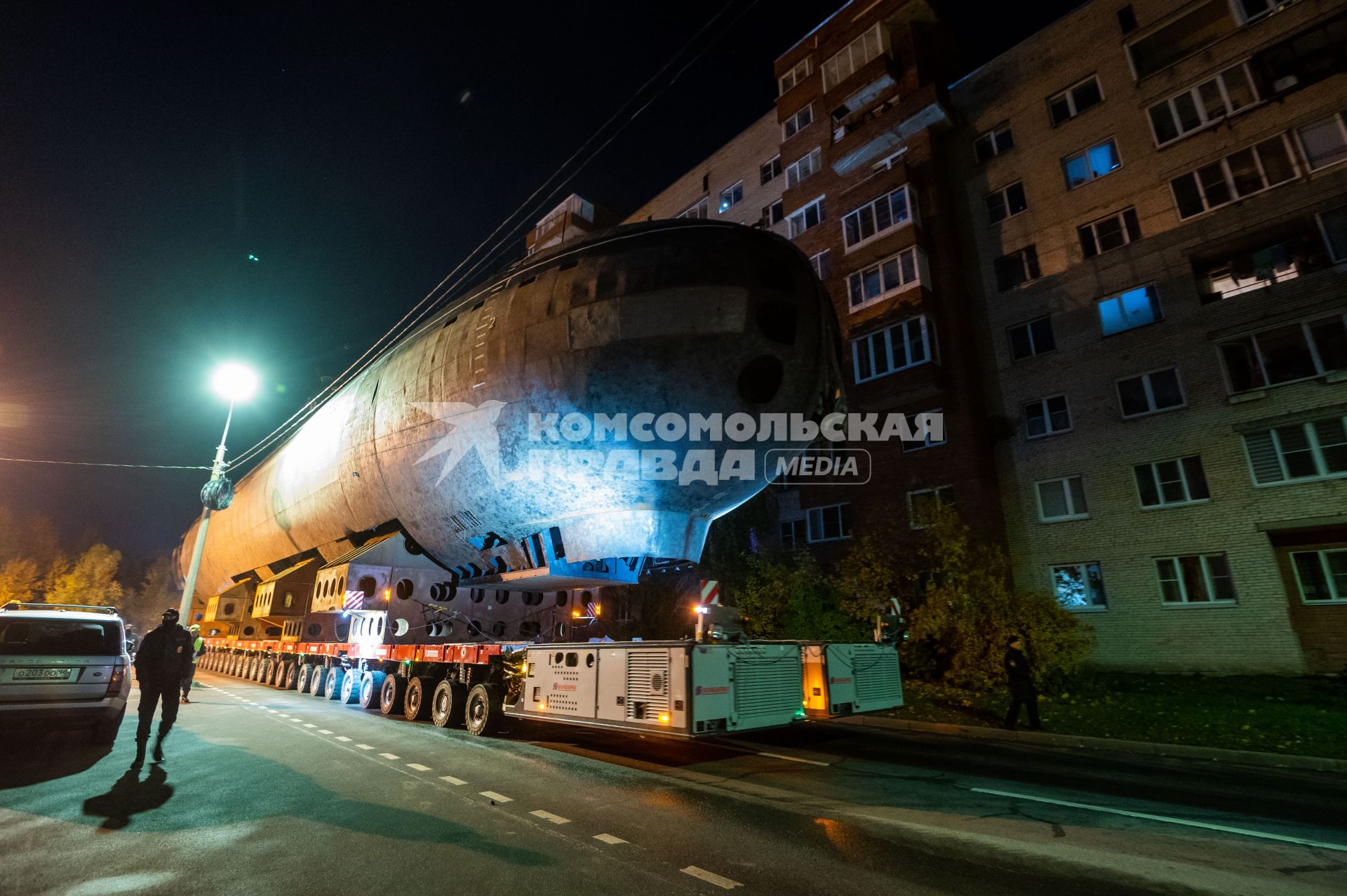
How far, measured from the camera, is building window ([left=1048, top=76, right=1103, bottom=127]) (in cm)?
2045

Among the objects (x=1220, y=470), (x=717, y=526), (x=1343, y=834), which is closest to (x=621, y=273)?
(x=1343, y=834)

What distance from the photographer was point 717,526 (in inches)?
794

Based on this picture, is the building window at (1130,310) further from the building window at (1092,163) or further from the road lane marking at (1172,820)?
the road lane marking at (1172,820)

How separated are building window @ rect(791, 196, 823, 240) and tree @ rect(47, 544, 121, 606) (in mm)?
73021

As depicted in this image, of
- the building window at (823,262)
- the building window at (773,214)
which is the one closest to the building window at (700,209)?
the building window at (773,214)

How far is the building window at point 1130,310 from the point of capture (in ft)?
58.3

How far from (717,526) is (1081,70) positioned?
20511 millimetres

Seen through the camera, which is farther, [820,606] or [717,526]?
[717,526]

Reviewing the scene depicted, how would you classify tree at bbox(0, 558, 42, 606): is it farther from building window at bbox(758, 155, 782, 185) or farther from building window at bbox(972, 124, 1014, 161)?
building window at bbox(972, 124, 1014, 161)

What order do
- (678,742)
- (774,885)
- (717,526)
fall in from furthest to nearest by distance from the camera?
(717,526)
(678,742)
(774,885)

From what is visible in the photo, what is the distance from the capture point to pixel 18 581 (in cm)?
5603

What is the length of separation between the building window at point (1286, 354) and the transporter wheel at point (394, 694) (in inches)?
857

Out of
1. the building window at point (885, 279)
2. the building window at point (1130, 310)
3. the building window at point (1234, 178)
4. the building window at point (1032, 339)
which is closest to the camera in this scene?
the building window at point (1234, 178)

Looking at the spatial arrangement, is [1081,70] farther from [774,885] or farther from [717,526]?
[774,885]
